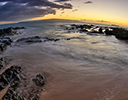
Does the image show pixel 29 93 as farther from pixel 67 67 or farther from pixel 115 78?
pixel 115 78

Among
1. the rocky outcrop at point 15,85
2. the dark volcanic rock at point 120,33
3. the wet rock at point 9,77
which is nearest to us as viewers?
the rocky outcrop at point 15,85

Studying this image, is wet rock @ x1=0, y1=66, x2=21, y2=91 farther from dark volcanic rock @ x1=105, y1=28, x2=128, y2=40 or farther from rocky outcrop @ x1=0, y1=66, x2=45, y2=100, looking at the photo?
dark volcanic rock @ x1=105, y1=28, x2=128, y2=40

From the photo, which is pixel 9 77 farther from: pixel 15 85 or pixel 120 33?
pixel 120 33

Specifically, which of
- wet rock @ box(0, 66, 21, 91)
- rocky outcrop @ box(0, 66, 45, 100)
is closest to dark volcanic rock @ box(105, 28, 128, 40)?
rocky outcrop @ box(0, 66, 45, 100)

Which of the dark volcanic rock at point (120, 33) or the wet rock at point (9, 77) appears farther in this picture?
the dark volcanic rock at point (120, 33)

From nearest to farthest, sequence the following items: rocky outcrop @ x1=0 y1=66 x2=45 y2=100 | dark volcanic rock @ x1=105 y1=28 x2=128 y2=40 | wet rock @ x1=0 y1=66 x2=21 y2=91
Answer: rocky outcrop @ x1=0 y1=66 x2=45 y2=100 → wet rock @ x1=0 y1=66 x2=21 y2=91 → dark volcanic rock @ x1=105 y1=28 x2=128 y2=40

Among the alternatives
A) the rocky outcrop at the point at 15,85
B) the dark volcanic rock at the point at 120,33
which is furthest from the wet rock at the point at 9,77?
the dark volcanic rock at the point at 120,33

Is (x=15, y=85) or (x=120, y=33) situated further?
(x=120, y=33)

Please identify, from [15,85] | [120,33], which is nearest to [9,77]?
[15,85]

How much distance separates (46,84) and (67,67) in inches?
90.5

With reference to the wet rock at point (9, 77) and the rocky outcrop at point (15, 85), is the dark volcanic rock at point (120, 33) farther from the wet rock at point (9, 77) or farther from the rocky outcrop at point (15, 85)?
the wet rock at point (9, 77)

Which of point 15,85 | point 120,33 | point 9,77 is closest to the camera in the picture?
point 15,85

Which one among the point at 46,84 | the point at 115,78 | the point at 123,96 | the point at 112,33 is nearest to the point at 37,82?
the point at 46,84

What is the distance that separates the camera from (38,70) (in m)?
5.81
